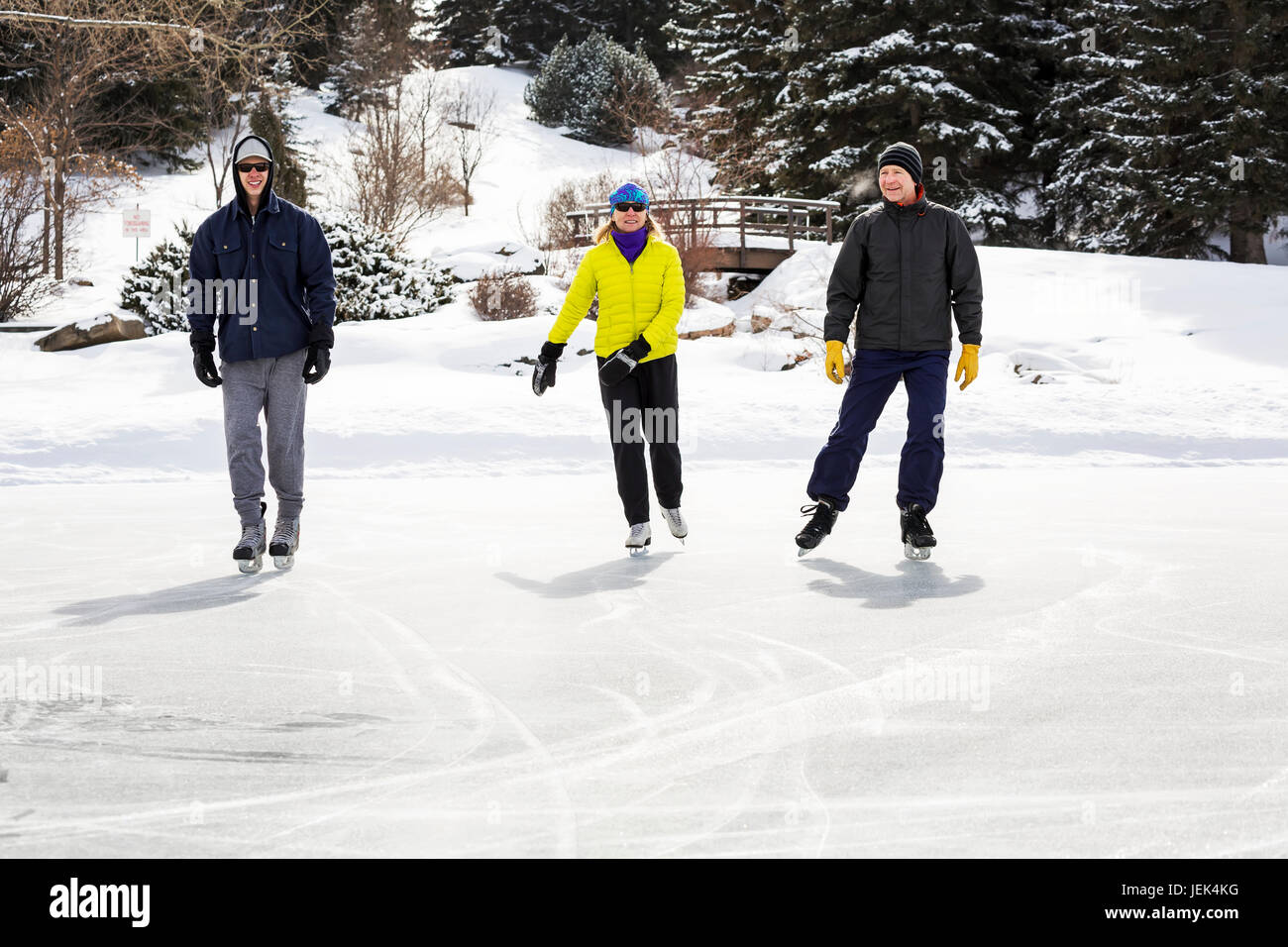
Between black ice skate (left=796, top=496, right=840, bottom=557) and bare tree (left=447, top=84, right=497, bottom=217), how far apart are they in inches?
1225

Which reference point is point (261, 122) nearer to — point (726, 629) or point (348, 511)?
point (348, 511)

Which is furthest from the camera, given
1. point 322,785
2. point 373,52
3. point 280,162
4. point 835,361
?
point 373,52

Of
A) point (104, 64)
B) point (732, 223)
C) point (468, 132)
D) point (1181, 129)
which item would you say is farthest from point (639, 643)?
point (468, 132)

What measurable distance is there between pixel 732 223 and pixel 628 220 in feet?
57.1

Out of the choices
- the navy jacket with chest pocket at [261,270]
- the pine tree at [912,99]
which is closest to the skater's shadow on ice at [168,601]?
the navy jacket with chest pocket at [261,270]

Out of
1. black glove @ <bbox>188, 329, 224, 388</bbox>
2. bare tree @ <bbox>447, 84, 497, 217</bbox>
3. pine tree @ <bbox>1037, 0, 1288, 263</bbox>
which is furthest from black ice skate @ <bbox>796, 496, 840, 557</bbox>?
bare tree @ <bbox>447, 84, 497, 217</bbox>

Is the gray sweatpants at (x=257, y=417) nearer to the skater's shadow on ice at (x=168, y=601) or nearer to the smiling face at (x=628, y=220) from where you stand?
the skater's shadow on ice at (x=168, y=601)

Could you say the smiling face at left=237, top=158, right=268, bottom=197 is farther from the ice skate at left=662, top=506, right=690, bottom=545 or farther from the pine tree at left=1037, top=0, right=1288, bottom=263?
the pine tree at left=1037, top=0, right=1288, bottom=263

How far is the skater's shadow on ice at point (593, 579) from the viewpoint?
539 centimetres

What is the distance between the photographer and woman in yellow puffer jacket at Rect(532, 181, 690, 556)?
20.3 feet

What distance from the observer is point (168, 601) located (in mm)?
5141

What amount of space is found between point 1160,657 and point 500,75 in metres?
55.6

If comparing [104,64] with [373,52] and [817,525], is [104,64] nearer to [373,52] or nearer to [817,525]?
[817,525]

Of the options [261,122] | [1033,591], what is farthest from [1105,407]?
[261,122]
